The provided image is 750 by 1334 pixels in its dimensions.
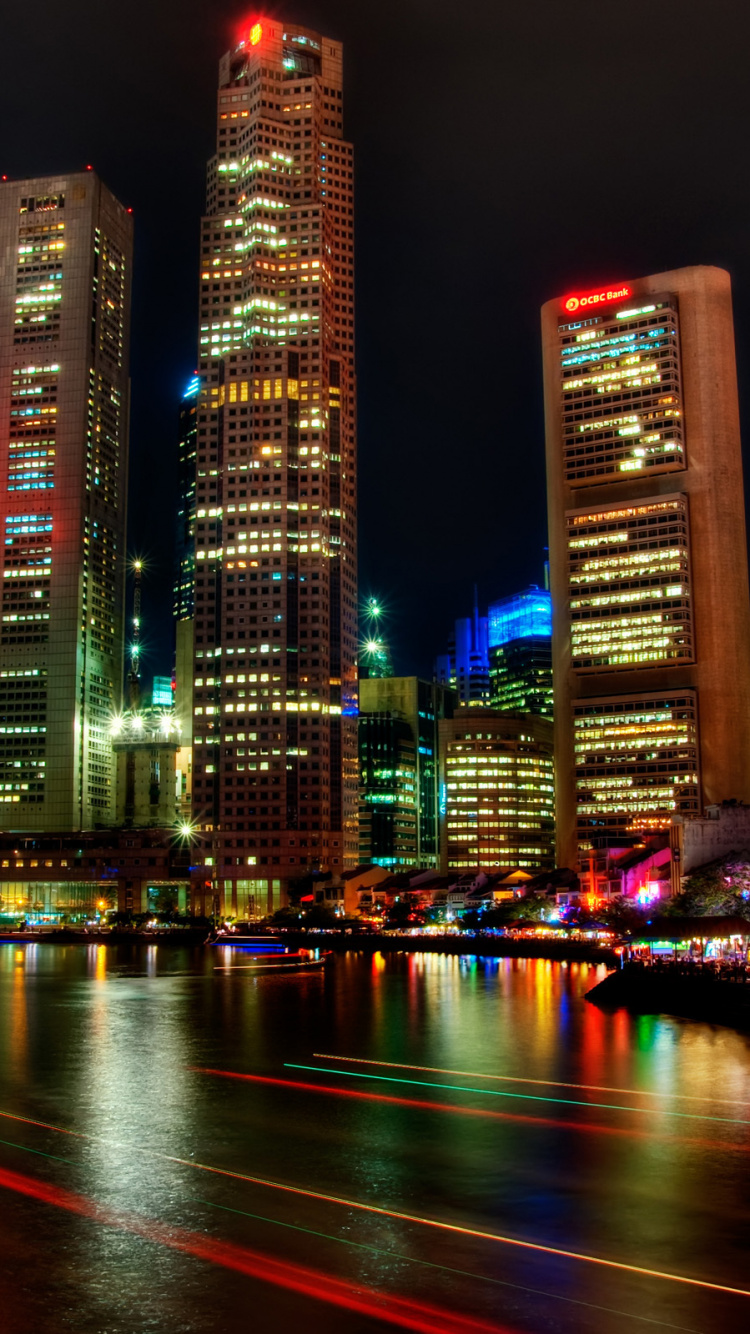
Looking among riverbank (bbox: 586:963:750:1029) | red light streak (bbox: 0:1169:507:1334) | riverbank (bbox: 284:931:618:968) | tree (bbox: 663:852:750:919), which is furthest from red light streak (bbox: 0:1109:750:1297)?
riverbank (bbox: 284:931:618:968)

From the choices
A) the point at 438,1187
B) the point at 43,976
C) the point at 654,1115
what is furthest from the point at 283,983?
the point at 438,1187

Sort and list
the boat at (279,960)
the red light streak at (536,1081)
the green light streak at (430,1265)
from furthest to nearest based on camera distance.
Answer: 1. the boat at (279,960)
2. the red light streak at (536,1081)
3. the green light streak at (430,1265)

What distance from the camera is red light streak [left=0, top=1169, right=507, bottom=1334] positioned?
26.1 metres

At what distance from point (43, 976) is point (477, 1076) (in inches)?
3370

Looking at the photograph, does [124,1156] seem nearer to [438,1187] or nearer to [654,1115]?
[438,1187]

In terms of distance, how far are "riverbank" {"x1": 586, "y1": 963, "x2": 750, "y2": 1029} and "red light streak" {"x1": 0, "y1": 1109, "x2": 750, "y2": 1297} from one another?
174ft

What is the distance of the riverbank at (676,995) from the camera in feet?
282

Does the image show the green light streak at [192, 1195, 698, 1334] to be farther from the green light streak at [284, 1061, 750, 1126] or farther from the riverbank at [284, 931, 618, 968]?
the riverbank at [284, 931, 618, 968]

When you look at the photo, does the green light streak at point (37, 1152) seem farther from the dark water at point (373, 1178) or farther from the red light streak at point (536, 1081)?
the red light streak at point (536, 1081)

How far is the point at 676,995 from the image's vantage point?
92812 millimetres

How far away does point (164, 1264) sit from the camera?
30.2 meters

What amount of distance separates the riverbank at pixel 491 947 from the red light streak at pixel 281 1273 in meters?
114

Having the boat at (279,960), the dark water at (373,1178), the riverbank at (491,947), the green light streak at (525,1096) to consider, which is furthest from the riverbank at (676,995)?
the boat at (279,960)

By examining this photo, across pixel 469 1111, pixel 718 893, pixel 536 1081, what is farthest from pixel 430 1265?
pixel 718 893
